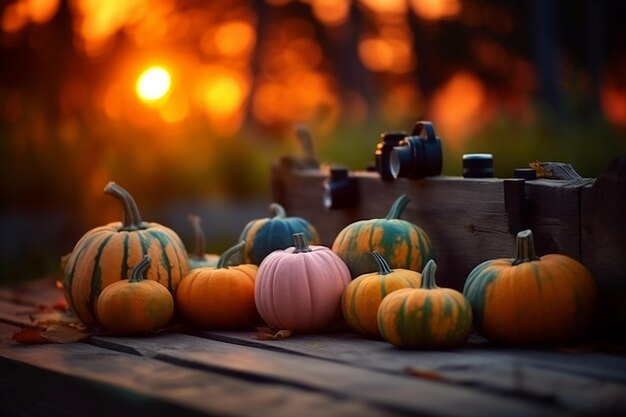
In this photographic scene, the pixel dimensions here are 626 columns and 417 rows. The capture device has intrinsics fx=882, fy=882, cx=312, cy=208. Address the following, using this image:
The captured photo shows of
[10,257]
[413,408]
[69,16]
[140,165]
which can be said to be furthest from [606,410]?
[69,16]

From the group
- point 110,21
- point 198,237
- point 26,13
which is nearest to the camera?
point 198,237

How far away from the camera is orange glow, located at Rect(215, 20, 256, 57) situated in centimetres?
1038

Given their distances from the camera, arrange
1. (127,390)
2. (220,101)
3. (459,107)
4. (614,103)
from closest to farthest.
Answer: (127,390), (614,103), (459,107), (220,101)

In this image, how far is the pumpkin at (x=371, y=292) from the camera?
2555 mm

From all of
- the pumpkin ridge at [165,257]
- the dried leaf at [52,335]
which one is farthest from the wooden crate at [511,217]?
the dried leaf at [52,335]

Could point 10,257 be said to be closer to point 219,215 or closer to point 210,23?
point 219,215

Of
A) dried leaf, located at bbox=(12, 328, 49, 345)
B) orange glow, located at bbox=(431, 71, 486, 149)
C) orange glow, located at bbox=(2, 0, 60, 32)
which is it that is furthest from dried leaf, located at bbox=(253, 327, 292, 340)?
orange glow, located at bbox=(2, 0, 60, 32)

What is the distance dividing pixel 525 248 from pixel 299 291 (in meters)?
0.68

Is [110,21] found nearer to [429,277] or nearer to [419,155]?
[419,155]

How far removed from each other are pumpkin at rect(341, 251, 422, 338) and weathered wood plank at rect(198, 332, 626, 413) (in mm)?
56

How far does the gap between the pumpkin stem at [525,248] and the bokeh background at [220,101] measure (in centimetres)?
216

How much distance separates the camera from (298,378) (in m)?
1.99

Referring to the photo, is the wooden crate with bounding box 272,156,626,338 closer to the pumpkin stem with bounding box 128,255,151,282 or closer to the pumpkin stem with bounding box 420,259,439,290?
the pumpkin stem with bounding box 420,259,439,290

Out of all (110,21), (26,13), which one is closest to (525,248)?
(26,13)
